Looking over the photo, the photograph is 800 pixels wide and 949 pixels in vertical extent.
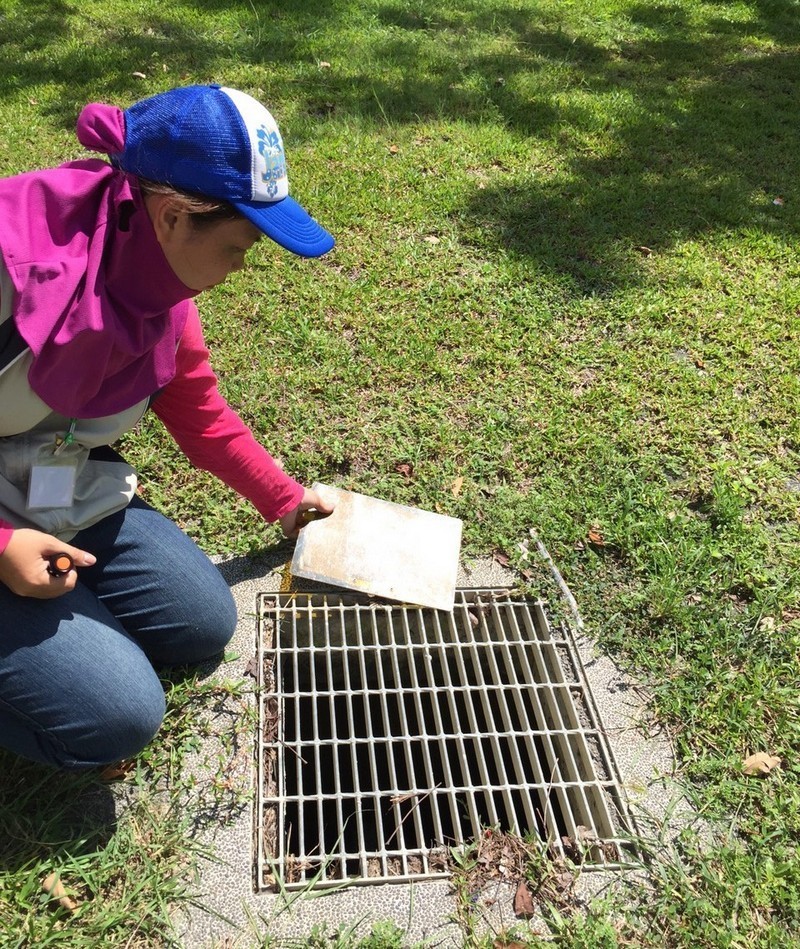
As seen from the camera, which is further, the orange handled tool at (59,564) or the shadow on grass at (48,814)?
Result: the shadow on grass at (48,814)

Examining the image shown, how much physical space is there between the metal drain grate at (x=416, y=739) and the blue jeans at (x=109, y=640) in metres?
0.28

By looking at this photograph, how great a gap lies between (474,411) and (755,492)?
1114 mm

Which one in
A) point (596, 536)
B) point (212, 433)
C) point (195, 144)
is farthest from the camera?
point (596, 536)

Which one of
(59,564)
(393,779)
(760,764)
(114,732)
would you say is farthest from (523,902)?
(59,564)

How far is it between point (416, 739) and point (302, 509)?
Result: 2.64 ft

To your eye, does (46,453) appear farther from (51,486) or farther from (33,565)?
(33,565)

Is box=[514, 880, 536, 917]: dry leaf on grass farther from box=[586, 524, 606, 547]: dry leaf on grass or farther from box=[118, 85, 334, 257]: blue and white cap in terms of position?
box=[118, 85, 334, 257]: blue and white cap

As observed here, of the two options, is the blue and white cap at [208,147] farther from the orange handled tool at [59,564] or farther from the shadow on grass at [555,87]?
the shadow on grass at [555,87]

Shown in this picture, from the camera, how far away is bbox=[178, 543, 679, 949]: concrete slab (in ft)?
5.59

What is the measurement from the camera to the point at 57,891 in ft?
5.62

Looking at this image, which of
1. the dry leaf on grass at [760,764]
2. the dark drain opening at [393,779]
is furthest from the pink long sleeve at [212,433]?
the dry leaf on grass at [760,764]

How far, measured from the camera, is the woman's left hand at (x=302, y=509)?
7.80ft

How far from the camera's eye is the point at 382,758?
231cm

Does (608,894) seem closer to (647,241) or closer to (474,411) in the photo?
(474,411)
